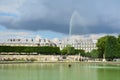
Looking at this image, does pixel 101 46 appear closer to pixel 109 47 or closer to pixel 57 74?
pixel 109 47

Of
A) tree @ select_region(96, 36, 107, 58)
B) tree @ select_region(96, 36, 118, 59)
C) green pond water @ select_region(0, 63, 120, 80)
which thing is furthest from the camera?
tree @ select_region(96, 36, 107, 58)

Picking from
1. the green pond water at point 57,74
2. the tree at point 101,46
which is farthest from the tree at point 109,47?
the green pond water at point 57,74

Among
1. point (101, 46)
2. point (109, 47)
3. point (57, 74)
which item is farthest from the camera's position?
point (101, 46)

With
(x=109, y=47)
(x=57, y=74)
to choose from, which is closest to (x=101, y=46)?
(x=109, y=47)

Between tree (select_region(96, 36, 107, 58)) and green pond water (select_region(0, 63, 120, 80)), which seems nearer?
green pond water (select_region(0, 63, 120, 80))

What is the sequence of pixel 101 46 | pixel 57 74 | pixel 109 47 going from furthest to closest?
pixel 101 46
pixel 109 47
pixel 57 74

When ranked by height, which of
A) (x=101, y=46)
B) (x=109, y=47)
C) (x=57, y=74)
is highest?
(x=101, y=46)

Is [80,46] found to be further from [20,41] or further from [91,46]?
[20,41]

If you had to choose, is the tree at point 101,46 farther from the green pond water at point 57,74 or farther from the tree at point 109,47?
the green pond water at point 57,74

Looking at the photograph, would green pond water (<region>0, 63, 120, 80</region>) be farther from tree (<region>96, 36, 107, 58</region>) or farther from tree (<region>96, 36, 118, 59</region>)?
tree (<region>96, 36, 107, 58</region>)

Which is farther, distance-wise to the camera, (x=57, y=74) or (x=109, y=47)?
(x=109, y=47)

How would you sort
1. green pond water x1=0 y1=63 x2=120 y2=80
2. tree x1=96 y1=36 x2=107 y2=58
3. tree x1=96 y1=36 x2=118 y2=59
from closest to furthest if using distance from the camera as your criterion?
green pond water x1=0 y1=63 x2=120 y2=80 → tree x1=96 y1=36 x2=118 y2=59 → tree x1=96 y1=36 x2=107 y2=58

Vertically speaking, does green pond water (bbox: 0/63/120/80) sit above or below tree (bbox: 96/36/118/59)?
below

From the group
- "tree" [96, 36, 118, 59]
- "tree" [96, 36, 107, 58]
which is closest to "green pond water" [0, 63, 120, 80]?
"tree" [96, 36, 118, 59]
